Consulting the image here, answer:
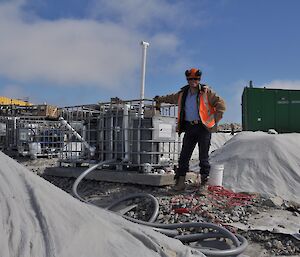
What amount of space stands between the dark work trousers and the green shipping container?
11.2 m

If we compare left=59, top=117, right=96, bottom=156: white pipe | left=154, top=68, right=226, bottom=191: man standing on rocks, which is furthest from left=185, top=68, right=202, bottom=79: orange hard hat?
left=59, top=117, right=96, bottom=156: white pipe

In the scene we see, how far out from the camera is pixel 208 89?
247 inches

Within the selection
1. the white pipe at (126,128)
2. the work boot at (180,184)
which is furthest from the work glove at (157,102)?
the work boot at (180,184)

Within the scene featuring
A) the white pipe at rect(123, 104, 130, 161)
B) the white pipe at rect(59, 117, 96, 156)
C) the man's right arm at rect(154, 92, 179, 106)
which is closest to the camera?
the man's right arm at rect(154, 92, 179, 106)

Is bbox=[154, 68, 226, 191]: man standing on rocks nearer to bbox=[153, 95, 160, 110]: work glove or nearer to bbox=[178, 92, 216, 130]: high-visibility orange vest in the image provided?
bbox=[178, 92, 216, 130]: high-visibility orange vest

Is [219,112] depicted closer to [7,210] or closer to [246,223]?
[246,223]

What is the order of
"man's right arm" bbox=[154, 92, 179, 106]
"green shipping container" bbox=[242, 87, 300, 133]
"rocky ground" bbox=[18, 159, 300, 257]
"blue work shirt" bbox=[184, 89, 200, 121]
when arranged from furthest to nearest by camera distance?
1. "green shipping container" bbox=[242, 87, 300, 133]
2. "man's right arm" bbox=[154, 92, 179, 106]
3. "blue work shirt" bbox=[184, 89, 200, 121]
4. "rocky ground" bbox=[18, 159, 300, 257]

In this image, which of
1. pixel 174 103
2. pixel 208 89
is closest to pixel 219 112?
pixel 208 89

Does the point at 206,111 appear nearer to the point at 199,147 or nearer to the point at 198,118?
the point at 198,118

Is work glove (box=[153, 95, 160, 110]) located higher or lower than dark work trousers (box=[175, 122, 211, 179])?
higher

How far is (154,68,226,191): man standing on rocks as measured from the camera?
6.15 metres

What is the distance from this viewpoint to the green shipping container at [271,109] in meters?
16.5

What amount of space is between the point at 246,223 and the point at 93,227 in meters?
2.68

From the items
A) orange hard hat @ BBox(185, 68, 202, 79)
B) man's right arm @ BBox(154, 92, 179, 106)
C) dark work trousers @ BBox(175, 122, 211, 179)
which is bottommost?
dark work trousers @ BBox(175, 122, 211, 179)
